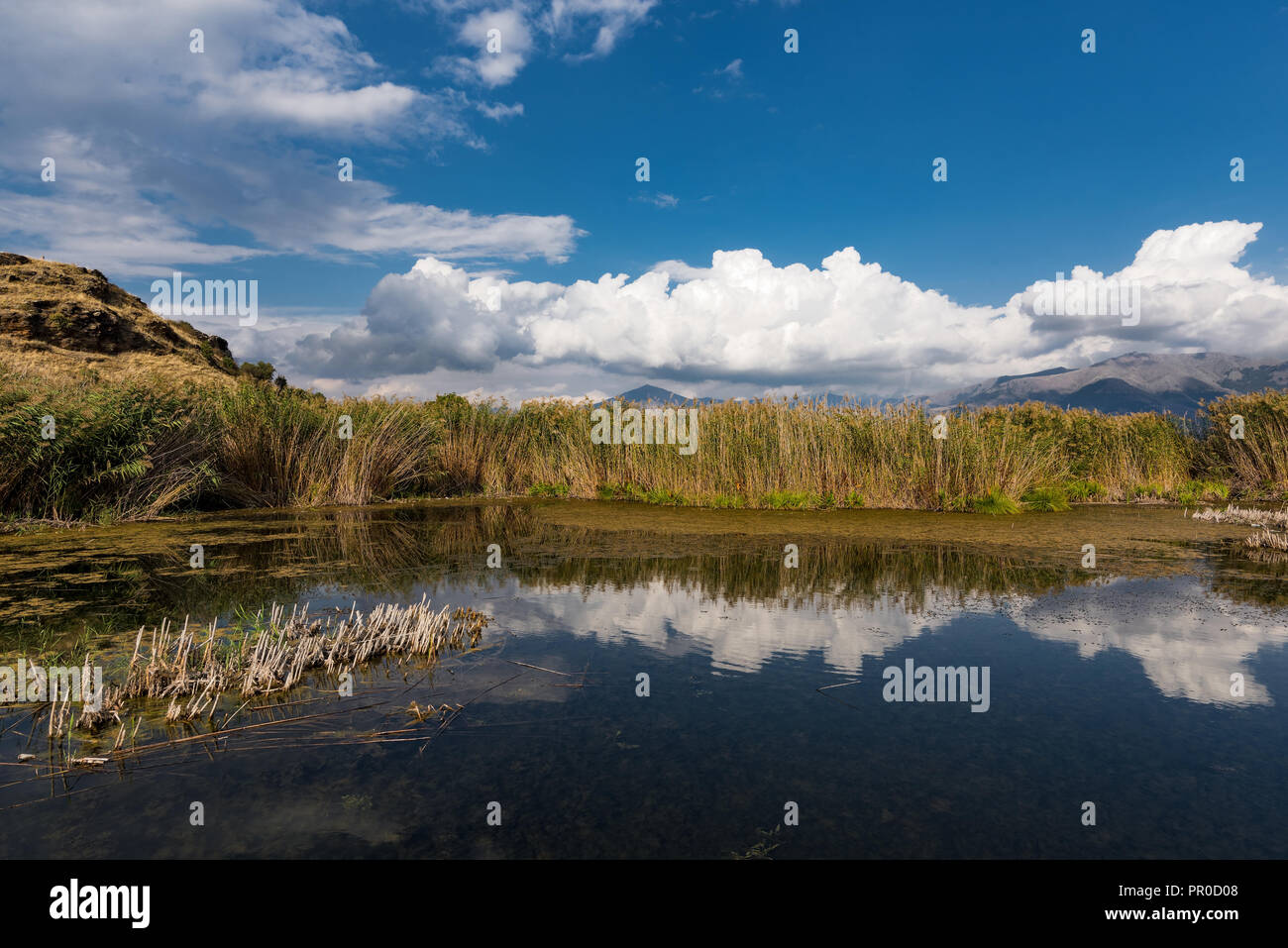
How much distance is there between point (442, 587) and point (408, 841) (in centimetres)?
475

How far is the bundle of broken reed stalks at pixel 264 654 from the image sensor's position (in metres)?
4.27

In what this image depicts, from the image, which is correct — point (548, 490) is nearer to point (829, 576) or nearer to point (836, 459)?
point (836, 459)

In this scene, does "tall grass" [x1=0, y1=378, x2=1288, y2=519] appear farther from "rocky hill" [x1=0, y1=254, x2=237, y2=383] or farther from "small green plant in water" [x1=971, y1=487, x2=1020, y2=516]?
"rocky hill" [x1=0, y1=254, x2=237, y2=383]

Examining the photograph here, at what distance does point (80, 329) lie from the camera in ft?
80.3

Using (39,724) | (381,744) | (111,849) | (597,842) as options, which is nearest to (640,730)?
(597,842)

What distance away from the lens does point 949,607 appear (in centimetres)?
648

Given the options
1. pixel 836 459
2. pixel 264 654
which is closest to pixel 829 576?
pixel 264 654

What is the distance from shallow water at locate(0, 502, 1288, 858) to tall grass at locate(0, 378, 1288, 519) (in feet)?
12.4

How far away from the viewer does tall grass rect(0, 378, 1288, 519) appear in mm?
11289

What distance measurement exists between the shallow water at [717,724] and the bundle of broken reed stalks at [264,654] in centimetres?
20

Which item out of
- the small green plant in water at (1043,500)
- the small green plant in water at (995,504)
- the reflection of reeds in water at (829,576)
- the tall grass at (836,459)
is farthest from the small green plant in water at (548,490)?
the small green plant in water at (1043,500)

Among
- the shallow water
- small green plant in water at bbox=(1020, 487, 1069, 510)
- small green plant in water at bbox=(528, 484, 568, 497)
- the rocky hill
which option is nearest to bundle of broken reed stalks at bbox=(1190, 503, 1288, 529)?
small green plant in water at bbox=(1020, 487, 1069, 510)

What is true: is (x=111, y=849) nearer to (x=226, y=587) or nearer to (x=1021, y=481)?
(x=226, y=587)
